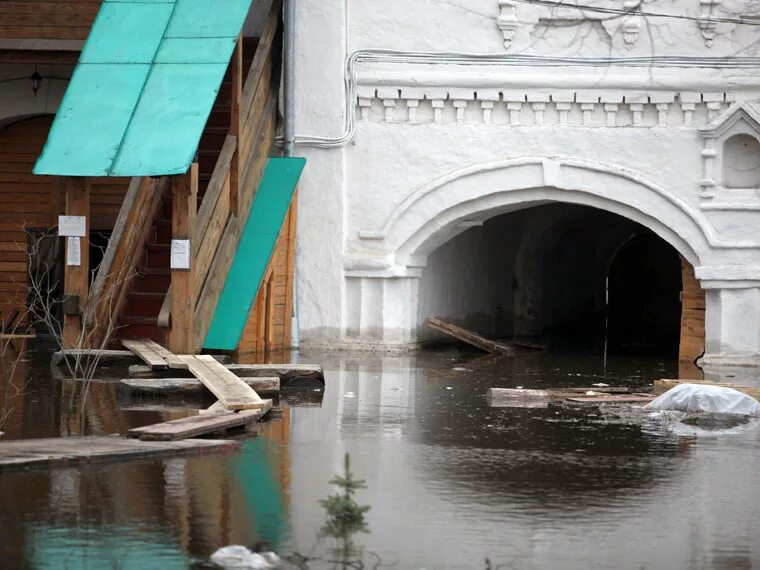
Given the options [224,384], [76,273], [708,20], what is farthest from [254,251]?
[708,20]

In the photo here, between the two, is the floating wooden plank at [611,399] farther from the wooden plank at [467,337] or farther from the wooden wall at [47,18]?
the wooden wall at [47,18]

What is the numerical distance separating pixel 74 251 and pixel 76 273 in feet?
0.70

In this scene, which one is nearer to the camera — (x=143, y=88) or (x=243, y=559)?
(x=243, y=559)

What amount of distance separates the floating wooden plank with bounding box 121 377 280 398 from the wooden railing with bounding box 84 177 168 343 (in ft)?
6.82

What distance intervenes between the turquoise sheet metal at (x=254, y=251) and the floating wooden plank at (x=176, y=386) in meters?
2.35

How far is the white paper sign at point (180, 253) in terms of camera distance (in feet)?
44.2

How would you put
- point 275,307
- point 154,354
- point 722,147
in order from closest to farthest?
point 154,354, point 722,147, point 275,307

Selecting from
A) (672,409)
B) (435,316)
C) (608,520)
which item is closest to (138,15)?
(435,316)

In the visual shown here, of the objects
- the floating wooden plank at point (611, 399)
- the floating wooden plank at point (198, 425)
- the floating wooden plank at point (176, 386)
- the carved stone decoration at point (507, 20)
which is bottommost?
the floating wooden plank at point (198, 425)

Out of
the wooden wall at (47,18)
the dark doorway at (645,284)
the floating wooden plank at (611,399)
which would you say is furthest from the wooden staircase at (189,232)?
the dark doorway at (645,284)

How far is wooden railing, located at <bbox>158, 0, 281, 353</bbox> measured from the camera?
13.6 metres

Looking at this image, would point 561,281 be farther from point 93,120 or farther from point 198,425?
point 198,425

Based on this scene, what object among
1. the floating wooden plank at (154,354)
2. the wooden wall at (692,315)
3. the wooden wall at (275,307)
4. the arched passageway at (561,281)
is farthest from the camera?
the arched passageway at (561,281)

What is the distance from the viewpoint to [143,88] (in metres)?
14.4
